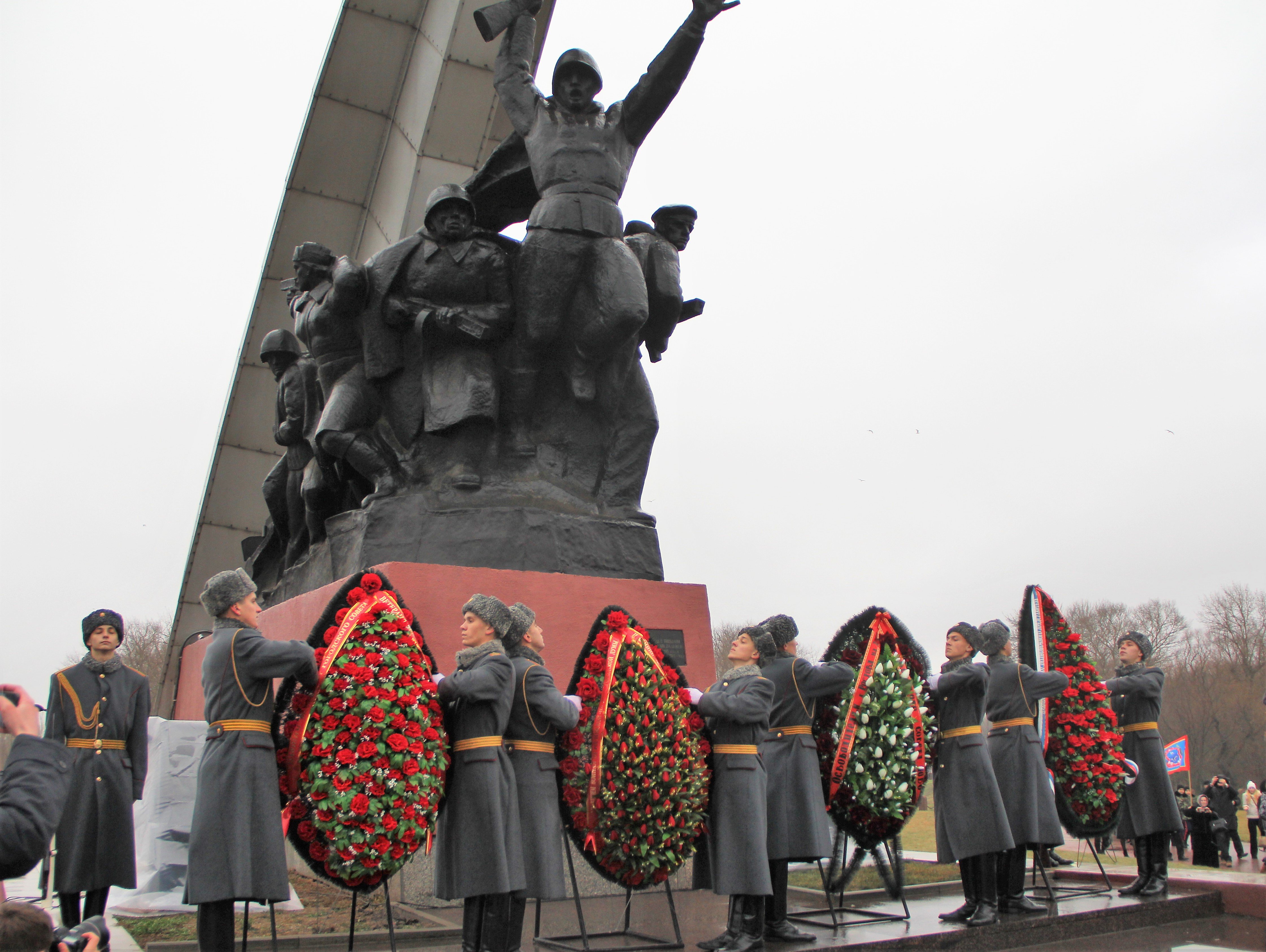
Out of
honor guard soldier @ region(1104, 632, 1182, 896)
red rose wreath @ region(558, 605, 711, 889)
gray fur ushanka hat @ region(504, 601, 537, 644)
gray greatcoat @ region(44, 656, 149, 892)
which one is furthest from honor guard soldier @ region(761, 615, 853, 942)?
gray greatcoat @ region(44, 656, 149, 892)

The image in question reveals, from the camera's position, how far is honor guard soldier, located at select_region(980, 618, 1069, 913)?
612cm

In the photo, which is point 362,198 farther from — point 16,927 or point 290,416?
point 16,927

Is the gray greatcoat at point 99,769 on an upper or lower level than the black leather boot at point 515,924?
upper

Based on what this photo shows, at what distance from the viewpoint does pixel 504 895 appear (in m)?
4.38

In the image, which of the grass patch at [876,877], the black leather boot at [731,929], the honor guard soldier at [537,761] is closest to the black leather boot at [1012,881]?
the grass patch at [876,877]

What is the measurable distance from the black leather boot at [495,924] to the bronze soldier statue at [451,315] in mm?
3621

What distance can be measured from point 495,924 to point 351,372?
480cm

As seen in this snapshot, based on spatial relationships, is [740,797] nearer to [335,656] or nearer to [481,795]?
[481,795]

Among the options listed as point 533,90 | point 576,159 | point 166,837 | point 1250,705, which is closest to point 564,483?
point 576,159

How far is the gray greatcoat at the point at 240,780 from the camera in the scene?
405 cm

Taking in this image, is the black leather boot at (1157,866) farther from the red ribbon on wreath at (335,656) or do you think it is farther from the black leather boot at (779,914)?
the red ribbon on wreath at (335,656)

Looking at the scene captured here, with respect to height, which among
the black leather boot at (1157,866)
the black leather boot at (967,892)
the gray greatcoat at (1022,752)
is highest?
the gray greatcoat at (1022,752)

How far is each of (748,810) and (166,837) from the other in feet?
12.1

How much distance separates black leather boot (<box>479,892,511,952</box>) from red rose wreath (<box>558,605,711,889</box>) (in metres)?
0.56
